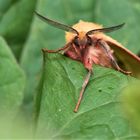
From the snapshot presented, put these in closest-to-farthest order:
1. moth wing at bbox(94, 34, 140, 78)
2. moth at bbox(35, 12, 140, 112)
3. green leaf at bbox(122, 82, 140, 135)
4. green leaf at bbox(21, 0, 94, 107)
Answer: green leaf at bbox(122, 82, 140, 135) → moth at bbox(35, 12, 140, 112) → moth wing at bbox(94, 34, 140, 78) → green leaf at bbox(21, 0, 94, 107)

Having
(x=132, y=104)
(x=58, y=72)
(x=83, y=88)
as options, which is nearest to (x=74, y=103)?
(x=83, y=88)

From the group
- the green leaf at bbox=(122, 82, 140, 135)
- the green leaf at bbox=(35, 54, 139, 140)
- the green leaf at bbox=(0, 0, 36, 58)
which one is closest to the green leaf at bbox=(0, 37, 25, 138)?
the green leaf at bbox=(35, 54, 139, 140)

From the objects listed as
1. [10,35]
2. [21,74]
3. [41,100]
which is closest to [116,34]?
[10,35]

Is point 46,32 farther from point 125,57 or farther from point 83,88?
point 83,88

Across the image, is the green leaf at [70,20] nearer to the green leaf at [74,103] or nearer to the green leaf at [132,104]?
the green leaf at [74,103]

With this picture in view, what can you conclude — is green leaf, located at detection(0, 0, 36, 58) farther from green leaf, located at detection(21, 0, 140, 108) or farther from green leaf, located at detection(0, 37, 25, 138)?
green leaf, located at detection(0, 37, 25, 138)

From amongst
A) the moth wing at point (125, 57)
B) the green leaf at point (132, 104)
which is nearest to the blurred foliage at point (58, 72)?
the green leaf at point (132, 104)

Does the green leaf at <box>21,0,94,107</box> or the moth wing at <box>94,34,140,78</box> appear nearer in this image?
the moth wing at <box>94,34,140,78</box>
